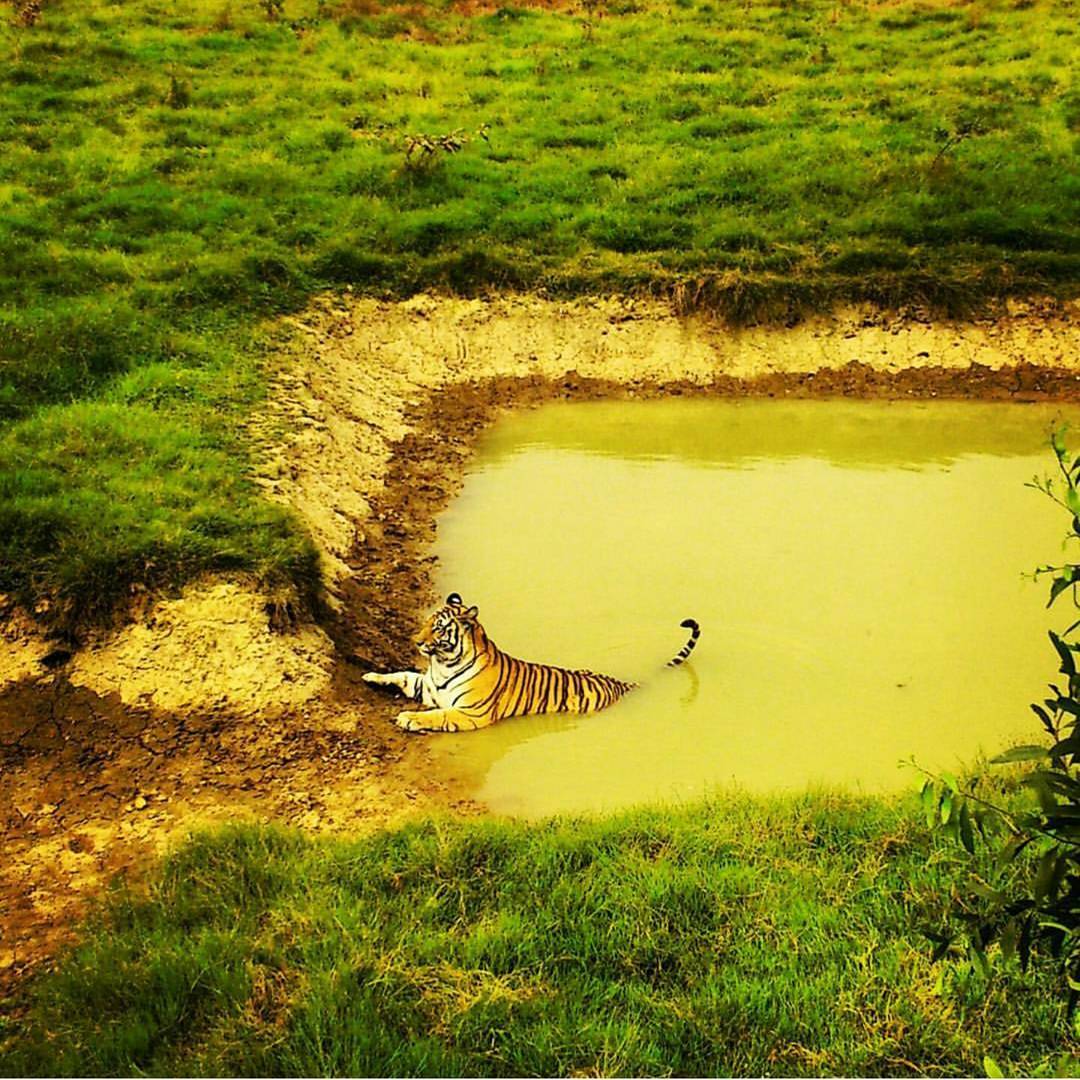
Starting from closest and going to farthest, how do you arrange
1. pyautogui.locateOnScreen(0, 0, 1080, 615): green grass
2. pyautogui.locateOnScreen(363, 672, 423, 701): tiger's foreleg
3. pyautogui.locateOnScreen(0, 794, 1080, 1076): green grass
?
pyautogui.locateOnScreen(0, 794, 1080, 1076): green grass, pyautogui.locateOnScreen(363, 672, 423, 701): tiger's foreleg, pyautogui.locateOnScreen(0, 0, 1080, 615): green grass

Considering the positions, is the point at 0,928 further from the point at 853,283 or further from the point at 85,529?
the point at 853,283

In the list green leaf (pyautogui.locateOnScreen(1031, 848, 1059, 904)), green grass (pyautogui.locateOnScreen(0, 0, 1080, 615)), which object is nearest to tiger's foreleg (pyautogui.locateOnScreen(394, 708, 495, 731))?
green grass (pyautogui.locateOnScreen(0, 0, 1080, 615))

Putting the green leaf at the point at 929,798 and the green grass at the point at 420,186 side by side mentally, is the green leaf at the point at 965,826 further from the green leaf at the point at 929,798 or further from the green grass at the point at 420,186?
the green grass at the point at 420,186

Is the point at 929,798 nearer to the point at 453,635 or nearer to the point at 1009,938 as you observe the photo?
the point at 1009,938

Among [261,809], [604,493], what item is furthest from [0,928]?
[604,493]

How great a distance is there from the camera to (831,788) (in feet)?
23.9

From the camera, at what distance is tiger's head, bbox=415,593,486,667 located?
332 inches

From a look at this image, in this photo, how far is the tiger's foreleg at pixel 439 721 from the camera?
834 centimetres

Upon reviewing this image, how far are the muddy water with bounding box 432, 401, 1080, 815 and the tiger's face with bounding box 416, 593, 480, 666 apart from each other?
66 cm

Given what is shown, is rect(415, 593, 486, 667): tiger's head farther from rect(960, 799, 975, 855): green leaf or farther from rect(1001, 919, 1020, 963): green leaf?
rect(1001, 919, 1020, 963): green leaf

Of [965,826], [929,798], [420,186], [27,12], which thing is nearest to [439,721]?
[929,798]

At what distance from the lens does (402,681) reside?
8844 mm

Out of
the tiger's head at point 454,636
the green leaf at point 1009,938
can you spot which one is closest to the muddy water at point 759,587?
the tiger's head at point 454,636

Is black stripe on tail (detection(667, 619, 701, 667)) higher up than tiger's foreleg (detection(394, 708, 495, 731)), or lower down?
higher up
